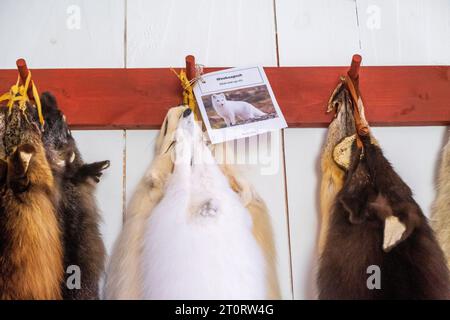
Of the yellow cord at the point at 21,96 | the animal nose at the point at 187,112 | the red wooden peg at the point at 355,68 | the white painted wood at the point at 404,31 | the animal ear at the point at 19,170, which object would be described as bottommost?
the animal ear at the point at 19,170

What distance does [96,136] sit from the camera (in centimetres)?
150

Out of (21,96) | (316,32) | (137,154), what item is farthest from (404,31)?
(21,96)

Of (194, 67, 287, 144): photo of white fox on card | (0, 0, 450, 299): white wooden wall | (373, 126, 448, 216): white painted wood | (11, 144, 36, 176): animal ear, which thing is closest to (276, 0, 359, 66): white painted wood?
(0, 0, 450, 299): white wooden wall

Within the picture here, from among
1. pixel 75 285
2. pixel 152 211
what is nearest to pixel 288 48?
pixel 152 211

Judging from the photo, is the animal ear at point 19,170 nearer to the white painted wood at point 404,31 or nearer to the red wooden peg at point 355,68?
the red wooden peg at point 355,68

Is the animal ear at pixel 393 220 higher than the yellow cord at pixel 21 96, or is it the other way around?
the yellow cord at pixel 21 96

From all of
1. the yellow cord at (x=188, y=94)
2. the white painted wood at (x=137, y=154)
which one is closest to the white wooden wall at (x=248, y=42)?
the white painted wood at (x=137, y=154)

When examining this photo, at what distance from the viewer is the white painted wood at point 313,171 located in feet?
4.56

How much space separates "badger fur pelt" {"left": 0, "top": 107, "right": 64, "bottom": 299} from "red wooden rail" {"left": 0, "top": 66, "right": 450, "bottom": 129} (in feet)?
0.78

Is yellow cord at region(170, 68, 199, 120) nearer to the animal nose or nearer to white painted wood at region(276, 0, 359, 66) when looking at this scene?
the animal nose

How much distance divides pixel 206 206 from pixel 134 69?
504 mm

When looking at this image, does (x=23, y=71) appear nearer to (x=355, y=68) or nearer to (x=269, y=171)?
(x=269, y=171)

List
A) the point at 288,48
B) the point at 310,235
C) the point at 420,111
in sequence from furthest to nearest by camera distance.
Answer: the point at 288,48 → the point at 420,111 → the point at 310,235

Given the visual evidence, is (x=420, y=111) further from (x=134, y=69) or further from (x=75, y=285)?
(x=75, y=285)
